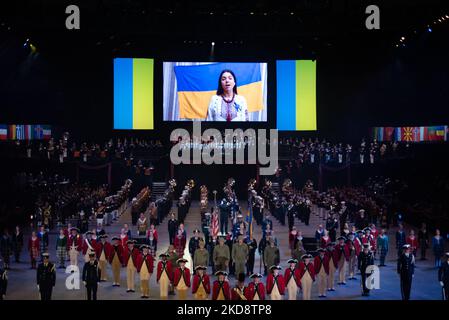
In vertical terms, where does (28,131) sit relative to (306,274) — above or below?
above

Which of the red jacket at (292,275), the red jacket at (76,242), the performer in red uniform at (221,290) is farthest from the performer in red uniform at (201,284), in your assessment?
the red jacket at (76,242)

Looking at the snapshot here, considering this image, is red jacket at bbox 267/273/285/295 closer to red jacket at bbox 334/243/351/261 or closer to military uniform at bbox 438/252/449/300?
red jacket at bbox 334/243/351/261

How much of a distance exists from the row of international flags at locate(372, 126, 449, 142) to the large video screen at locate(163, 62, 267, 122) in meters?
7.30

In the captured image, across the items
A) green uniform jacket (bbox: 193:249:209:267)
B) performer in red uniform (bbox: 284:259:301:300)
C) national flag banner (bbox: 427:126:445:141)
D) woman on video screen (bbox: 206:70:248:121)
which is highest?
woman on video screen (bbox: 206:70:248:121)

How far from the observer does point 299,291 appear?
18094 mm

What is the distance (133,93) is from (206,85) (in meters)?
4.65

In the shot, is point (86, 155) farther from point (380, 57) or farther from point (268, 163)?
point (380, 57)

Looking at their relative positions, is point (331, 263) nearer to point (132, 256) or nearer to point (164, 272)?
point (164, 272)

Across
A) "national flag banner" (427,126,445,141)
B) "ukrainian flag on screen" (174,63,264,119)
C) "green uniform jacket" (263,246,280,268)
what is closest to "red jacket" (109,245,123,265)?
"green uniform jacket" (263,246,280,268)

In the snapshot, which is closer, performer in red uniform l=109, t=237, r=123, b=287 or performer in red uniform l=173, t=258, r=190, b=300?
performer in red uniform l=173, t=258, r=190, b=300

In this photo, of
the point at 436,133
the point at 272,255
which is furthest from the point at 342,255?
the point at 436,133

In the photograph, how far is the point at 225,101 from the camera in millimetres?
43312

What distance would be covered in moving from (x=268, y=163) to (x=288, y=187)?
3.82 meters

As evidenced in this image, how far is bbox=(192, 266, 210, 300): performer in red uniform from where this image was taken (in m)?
15.8
